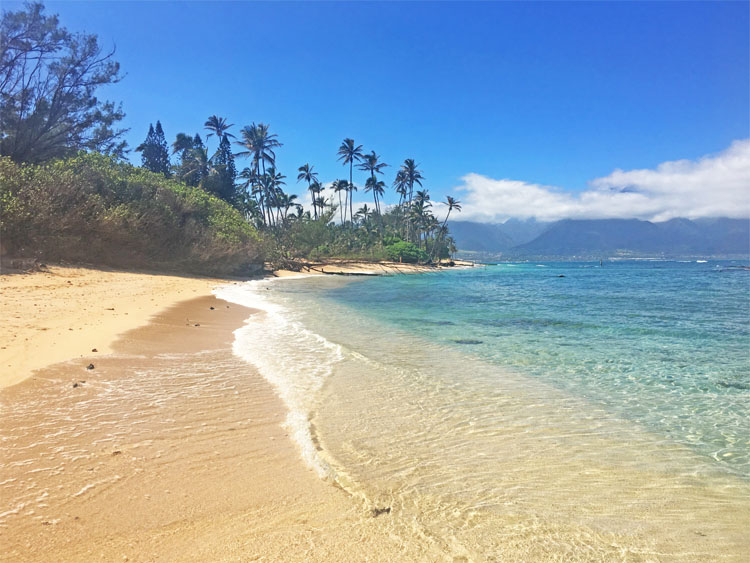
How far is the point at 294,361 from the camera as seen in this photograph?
7.69 metres

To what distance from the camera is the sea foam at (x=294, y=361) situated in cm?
454

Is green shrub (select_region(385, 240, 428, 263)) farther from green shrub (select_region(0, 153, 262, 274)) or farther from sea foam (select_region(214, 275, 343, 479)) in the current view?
sea foam (select_region(214, 275, 343, 479))

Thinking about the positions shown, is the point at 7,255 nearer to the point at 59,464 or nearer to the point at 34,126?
the point at 34,126

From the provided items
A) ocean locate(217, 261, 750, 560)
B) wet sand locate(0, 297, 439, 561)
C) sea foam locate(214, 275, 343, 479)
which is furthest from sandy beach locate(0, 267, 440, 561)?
ocean locate(217, 261, 750, 560)

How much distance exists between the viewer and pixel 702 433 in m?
5.01

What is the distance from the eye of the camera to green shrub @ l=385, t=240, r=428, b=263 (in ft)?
234

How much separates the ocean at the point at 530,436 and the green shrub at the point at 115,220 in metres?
16.8

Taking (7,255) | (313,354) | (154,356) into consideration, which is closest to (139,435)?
(154,356)

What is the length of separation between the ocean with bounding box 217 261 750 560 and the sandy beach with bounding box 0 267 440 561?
0.33 meters

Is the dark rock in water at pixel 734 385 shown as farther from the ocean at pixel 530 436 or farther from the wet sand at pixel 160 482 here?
the wet sand at pixel 160 482

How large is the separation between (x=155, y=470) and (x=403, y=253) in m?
70.4

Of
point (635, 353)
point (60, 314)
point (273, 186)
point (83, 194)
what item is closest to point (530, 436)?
point (635, 353)

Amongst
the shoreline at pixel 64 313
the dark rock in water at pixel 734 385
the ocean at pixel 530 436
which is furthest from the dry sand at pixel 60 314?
the dark rock in water at pixel 734 385

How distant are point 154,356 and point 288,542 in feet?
Result: 18.5
